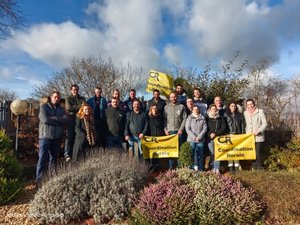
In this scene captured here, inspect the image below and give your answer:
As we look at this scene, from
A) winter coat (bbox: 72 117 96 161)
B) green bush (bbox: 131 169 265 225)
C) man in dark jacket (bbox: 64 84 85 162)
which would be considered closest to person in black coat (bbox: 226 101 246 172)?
green bush (bbox: 131 169 265 225)

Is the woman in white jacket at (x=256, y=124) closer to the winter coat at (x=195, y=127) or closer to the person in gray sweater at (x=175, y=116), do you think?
the winter coat at (x=195, y=127)

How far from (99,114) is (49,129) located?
1611mm

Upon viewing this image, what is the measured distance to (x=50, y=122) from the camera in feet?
25.3

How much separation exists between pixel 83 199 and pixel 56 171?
1.40 metres

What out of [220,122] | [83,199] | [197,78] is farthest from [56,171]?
[197,78]

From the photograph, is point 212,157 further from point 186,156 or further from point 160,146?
point 160,146

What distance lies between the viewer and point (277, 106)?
2341cm

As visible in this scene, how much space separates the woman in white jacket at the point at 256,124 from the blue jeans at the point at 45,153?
513 centimetres

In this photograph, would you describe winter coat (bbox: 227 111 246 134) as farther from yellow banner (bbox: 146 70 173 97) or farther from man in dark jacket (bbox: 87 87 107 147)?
man in dark jacket (bbox: 87 87 107 147)

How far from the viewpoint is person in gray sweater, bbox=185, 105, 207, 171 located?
852 centimetres

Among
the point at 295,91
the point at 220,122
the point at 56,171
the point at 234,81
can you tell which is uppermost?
the point at 295,91

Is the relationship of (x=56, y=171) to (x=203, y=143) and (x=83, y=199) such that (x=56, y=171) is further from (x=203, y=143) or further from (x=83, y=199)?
(x=203, y=143)

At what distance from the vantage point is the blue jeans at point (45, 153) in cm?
762

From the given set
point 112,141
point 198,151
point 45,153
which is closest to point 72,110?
point 112,141
